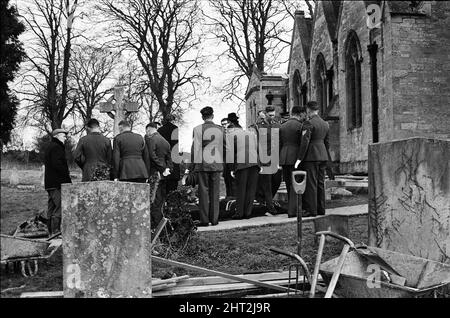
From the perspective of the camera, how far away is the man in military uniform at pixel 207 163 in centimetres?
959

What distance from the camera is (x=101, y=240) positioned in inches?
177

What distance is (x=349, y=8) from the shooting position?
20.6 m

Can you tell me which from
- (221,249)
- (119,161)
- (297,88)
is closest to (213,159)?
(119,161)

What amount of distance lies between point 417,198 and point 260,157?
4.70 metres

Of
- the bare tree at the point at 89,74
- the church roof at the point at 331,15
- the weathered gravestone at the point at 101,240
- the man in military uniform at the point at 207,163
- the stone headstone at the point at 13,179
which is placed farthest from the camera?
the church roof at the point at 331,15

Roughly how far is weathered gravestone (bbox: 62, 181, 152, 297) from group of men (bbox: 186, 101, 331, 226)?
4.99m

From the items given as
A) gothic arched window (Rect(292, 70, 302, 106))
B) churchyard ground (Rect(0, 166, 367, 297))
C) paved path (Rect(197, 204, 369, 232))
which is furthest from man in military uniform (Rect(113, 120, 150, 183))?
gothic arched window (Rect(292, 70, 302, 106))

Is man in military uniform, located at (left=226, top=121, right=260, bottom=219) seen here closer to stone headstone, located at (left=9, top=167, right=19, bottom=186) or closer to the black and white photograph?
the black and white photograph

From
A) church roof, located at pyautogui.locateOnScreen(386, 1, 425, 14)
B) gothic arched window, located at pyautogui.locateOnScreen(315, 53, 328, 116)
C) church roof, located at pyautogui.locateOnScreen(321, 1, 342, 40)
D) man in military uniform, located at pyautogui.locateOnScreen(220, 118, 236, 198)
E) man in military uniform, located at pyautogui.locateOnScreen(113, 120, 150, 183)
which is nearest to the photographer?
man in military uniform, located at pyautogui.locateOnScreen(113, 120, 150, 183)

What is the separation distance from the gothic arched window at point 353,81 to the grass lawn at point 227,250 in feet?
37.8

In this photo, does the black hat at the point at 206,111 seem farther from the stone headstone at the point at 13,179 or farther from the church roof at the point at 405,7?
the church roof at the point at 405,7

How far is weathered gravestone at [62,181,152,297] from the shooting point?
446 cm

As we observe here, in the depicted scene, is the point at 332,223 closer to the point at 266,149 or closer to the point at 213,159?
the point at 213,159

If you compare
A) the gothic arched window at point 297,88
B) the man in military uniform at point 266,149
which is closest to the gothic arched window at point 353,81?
the gothic arched window at point 297,88
